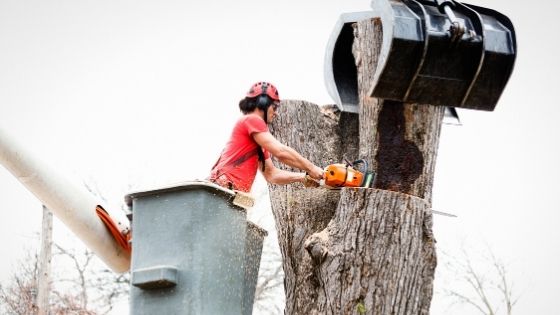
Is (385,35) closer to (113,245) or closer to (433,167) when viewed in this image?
(433,167)

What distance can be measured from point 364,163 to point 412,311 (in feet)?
3.74

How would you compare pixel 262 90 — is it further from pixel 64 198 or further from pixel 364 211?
pixel 64 198

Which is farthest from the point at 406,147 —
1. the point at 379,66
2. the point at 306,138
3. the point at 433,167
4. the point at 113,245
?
the point at 113,245

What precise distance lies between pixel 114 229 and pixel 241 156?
1.04 meters

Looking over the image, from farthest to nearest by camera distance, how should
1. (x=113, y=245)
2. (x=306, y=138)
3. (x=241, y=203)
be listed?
(x=306, y=138) → (x=113, y=245) → (x=241, y=203)

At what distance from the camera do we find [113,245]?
5.00 m

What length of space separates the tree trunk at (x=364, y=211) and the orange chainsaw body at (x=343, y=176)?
0.48 ft

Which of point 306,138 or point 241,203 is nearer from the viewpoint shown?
point 241,203

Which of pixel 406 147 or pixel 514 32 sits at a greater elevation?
pixel 514 32

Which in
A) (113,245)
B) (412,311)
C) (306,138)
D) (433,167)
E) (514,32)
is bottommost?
(412,311)

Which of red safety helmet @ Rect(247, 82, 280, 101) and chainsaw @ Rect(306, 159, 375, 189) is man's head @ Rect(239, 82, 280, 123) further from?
chainsaw @ Rect(306, 159, 375, 189)

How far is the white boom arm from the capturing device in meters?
4.53

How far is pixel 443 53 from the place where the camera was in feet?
16.4

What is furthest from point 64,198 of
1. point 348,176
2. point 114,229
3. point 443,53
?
point 443,53
